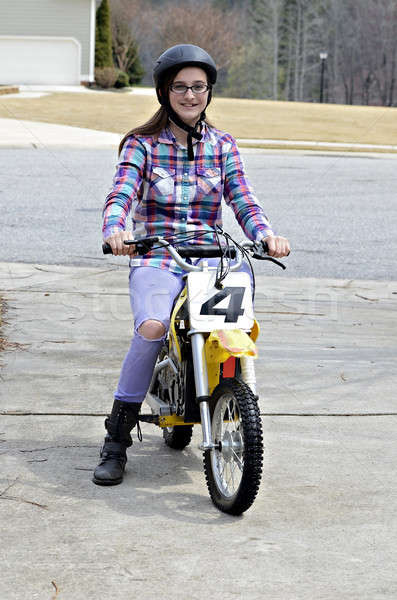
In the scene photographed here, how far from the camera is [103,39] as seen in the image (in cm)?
4938

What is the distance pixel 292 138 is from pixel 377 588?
24043 mm

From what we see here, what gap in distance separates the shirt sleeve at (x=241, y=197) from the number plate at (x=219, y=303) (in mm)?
420

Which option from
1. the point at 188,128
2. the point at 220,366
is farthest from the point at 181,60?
the point at 220,366

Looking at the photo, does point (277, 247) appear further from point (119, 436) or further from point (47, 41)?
point (47, 41)

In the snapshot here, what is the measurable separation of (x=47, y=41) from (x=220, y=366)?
150ft

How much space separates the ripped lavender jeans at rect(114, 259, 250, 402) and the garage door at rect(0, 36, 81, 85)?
44.7 m

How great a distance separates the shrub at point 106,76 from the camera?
4747 cm

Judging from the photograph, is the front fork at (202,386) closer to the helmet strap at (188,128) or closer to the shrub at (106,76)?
the helmet strap at (188,128)

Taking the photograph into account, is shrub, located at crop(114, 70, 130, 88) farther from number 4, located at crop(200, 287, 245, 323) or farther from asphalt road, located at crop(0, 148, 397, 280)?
number 4, located at crop(200, 287, 245, 323)

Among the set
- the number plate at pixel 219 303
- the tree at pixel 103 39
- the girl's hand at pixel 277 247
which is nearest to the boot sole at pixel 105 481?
the number plate at pixel 219 303

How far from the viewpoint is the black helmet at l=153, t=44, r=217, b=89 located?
395 cm

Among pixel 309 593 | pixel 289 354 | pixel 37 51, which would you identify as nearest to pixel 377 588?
pixel 309 593

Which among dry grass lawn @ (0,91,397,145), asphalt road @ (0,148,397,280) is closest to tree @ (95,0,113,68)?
dry grass lawn @ (0,91,397,145)

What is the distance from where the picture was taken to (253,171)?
701 inches
